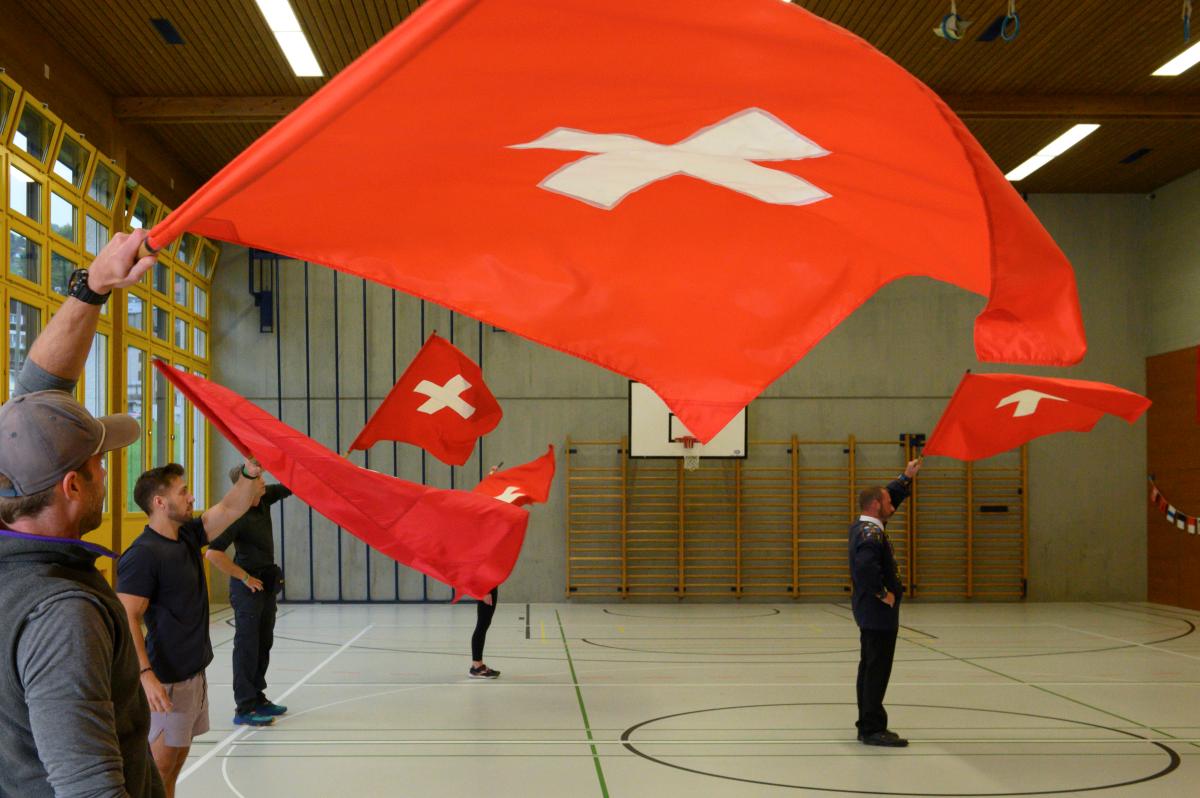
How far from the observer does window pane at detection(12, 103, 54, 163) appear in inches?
465

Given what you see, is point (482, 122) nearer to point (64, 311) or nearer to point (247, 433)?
point (64, 311)

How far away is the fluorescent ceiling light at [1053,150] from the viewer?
1638 centimetres

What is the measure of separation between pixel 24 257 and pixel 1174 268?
1723cm

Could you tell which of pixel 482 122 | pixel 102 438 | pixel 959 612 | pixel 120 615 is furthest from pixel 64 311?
pixel 959 612

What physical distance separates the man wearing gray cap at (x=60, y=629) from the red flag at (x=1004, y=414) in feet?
20.8

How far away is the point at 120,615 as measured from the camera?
7.27ft

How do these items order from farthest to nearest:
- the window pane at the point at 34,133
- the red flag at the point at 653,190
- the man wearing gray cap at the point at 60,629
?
the window pane at the point at 34,133 < the red flag at the point at 653,190 < the man wearing gray cap at the point at 60,629

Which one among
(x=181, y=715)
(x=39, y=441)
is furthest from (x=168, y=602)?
(x=39, y=441)

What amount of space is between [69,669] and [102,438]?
1.55ft

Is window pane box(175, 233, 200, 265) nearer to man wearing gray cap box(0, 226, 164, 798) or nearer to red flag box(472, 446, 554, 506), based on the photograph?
red flag box(472, 446, 554, 506)

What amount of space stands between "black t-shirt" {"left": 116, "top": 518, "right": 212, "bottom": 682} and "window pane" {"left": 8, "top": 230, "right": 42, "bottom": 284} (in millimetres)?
7532

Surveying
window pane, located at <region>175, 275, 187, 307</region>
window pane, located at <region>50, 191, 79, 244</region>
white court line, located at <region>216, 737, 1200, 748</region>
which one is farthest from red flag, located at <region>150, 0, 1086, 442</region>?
window pane, located at <region>175, 275, 187, 307</region>

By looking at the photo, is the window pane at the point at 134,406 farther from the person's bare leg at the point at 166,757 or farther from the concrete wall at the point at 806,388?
the person's bare leg at the point at 166,757

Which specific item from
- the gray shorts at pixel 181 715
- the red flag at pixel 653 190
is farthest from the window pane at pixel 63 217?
the red flag at pixel 653 190
